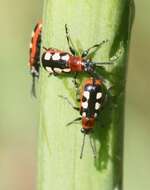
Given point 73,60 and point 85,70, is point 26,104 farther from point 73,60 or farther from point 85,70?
point 85,70

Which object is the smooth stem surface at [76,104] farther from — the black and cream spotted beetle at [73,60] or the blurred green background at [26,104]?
the blurred green background at [26,104]

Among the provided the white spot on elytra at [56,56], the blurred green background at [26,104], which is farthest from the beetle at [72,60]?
the blurred green background at [26,104]

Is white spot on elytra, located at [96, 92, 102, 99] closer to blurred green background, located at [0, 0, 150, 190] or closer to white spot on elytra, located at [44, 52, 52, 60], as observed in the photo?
white spot on elytra, located at [44, 52, 52, 60]

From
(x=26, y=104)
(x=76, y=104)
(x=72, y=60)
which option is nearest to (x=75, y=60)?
(x=72, y=60)

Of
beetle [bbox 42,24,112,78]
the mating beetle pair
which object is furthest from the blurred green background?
beetle [bbox 42,24,112,78]

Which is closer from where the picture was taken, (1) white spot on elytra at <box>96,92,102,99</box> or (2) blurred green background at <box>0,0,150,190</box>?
(1) white spot on elytra at <box>96,92,102,99</box>

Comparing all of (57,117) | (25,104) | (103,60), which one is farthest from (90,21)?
(25,104)
